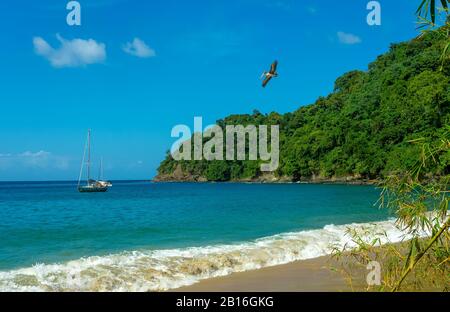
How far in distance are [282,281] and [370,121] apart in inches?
2959

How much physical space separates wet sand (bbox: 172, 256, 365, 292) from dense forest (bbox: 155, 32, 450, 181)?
4572cm

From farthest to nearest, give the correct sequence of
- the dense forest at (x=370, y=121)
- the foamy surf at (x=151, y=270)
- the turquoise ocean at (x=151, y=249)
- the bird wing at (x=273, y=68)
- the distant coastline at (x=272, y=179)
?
the distant coastline at (x=272, y=179), the dense forest at (x=370, y=121), the bird wing at (x=273, y=68), the turquoise ocean at (x=151, y=249), the foamy surf at (x=151, y=270)

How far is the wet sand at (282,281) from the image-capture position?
8.04 meters

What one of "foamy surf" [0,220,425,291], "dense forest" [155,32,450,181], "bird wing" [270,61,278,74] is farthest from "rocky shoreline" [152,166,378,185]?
"bird wing" [270,61,278,74]

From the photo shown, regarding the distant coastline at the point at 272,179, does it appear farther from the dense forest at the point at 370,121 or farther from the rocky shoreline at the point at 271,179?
the dense forest at the point at 370,121

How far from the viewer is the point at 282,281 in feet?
28.9

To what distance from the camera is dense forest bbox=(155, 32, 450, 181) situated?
215 ft

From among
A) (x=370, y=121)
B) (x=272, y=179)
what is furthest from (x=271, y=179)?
(x=370, y=121)

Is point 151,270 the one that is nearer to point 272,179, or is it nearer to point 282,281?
point 282,281

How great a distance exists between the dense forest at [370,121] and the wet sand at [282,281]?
150 ft

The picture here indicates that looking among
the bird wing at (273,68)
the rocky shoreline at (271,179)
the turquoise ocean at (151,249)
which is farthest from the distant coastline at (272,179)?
the bird wing at (273,68)
